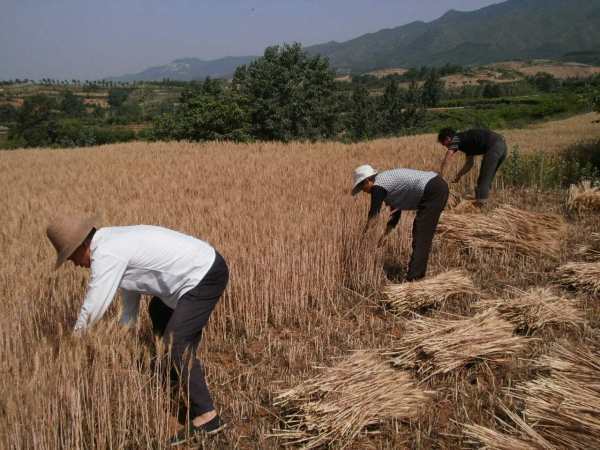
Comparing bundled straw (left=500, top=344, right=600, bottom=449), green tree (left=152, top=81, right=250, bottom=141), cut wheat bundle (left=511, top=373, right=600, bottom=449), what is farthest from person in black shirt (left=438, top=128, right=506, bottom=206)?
green tree (left=152, top=81, right=250, bottom=141)

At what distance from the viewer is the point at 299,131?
89.6 feet

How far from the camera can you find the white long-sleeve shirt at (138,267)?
217 cm

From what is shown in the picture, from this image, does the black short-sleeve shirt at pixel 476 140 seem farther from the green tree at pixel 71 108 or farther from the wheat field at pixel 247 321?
the green tree at pixel 71 108

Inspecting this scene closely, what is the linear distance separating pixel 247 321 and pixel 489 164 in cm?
493

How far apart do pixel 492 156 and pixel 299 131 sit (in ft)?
69.2

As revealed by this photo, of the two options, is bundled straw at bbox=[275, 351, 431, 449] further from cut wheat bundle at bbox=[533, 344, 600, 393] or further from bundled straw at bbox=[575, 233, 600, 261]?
bundled straw at bbox=[575, 233, 600, 261]

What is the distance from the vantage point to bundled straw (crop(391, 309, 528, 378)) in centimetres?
302

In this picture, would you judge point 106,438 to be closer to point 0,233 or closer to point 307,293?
point 307,293

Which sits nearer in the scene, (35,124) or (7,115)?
(35,124)

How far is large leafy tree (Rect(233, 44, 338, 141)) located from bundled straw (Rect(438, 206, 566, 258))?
21909mm

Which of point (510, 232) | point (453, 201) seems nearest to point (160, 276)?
point (510, 232)

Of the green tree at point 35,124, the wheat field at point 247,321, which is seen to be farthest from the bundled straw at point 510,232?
the green tree at point 35,124

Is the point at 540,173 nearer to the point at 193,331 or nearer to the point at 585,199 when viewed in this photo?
the point at 585,199

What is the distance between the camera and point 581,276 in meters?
4.29
